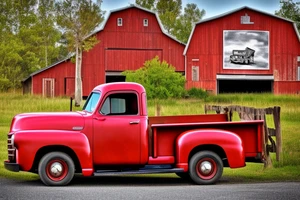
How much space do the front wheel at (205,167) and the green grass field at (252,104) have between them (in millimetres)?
1619

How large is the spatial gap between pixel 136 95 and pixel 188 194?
120 inches

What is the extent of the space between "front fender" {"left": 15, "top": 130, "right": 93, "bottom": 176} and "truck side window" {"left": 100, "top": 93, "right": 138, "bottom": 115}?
79cm

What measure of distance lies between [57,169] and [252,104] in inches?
1288

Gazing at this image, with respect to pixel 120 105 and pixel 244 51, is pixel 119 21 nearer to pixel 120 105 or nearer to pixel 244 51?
pixel 244 51

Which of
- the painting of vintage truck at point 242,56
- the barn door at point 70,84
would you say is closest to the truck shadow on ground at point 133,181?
the barn door at point 70,84

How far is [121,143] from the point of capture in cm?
1415

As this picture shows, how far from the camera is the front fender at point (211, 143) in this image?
46.3 feet

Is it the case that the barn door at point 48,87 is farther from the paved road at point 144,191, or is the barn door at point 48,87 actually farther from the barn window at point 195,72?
the paved road at point 144,191

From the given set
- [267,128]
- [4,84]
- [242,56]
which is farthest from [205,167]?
[4,84]

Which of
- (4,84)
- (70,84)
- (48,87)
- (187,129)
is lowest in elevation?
(187,129)

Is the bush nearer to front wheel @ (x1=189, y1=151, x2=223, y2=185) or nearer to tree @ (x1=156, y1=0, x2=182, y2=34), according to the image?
tree @ (x1=156, y1=0, x2=182, y2=34)

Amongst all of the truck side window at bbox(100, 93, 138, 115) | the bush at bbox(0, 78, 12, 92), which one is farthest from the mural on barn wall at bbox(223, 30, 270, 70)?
the truck side window at bbox(100, 93, 138, 115)

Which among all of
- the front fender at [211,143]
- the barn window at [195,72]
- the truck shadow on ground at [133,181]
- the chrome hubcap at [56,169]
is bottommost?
the truck shadow on ground at [133,181]

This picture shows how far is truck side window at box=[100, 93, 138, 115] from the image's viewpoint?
1441cm
